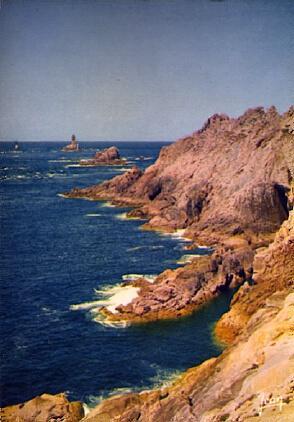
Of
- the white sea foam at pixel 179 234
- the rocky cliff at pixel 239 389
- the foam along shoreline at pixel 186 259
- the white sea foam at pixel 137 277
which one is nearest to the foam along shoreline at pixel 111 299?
the white sea foam at pixel 137 277

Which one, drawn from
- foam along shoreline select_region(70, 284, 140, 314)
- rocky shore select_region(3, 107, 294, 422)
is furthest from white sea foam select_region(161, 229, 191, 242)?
foam along shoreline select_region(70, 284, 140, 314)

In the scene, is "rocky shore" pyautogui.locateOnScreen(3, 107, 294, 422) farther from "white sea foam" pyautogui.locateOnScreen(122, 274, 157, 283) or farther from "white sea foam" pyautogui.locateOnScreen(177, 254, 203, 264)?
"white sea foam" pyautogui.locateOnScreen(177, 254, 203, 264)

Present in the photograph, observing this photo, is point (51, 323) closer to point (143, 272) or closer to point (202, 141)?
point (143, 272)

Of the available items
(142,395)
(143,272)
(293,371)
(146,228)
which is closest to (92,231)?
(146,228)

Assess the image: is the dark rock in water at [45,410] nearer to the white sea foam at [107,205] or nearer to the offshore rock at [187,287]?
the offshore rock at [187,287]

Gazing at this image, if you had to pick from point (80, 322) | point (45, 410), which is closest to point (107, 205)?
point (80, 322)

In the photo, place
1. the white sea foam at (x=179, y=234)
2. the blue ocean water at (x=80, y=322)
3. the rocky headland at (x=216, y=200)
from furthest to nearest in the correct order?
the white sea foam at (x=179, y=234) < the rocky headland at (x=216, y=200) < the blue ocean water at (x=80, y=322)
